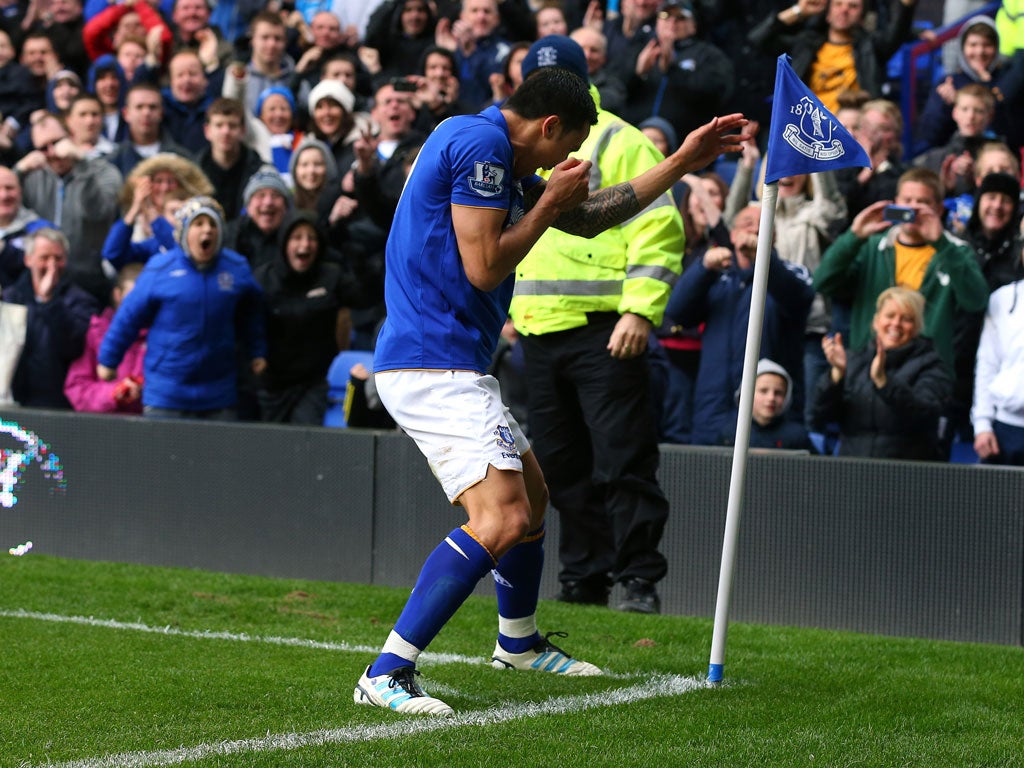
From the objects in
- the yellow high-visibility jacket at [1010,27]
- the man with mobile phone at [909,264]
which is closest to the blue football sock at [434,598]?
the man with mobile phone at [909,264]

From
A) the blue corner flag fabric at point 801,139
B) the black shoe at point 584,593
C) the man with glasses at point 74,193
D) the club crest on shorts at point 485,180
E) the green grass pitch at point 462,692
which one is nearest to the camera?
the green grass pitch at point 462,692

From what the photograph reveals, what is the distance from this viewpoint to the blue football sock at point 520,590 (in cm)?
580

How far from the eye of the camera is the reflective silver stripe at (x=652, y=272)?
7332 mm

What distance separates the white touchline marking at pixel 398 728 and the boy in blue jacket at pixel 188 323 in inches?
188

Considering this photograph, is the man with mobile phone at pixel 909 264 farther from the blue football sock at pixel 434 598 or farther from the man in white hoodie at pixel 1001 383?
the blue football sock at pixel 434 598

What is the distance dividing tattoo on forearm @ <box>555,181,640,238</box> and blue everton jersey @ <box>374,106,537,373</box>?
0.66 meters

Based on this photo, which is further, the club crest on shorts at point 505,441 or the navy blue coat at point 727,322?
the navy blue coat at point 727,322

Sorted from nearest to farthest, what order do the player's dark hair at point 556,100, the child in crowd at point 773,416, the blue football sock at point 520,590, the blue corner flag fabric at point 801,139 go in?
the player's dark hair at point 556,100, the blue corner flag fabric at point 801,139, the blue football sock at point 520,590, the child in crowd at point 773,416

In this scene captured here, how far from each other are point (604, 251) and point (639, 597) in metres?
1.69

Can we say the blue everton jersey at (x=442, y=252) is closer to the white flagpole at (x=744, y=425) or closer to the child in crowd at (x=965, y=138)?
the white flagpole at (x=744, y=425)

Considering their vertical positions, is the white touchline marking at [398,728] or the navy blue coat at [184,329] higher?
the navy blue coat at [184,329]

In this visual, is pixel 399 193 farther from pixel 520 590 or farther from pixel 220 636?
pixel 520 590

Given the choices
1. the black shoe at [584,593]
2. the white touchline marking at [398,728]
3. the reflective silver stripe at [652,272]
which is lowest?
the black shoe at [584,593]

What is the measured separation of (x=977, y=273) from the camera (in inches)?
352
